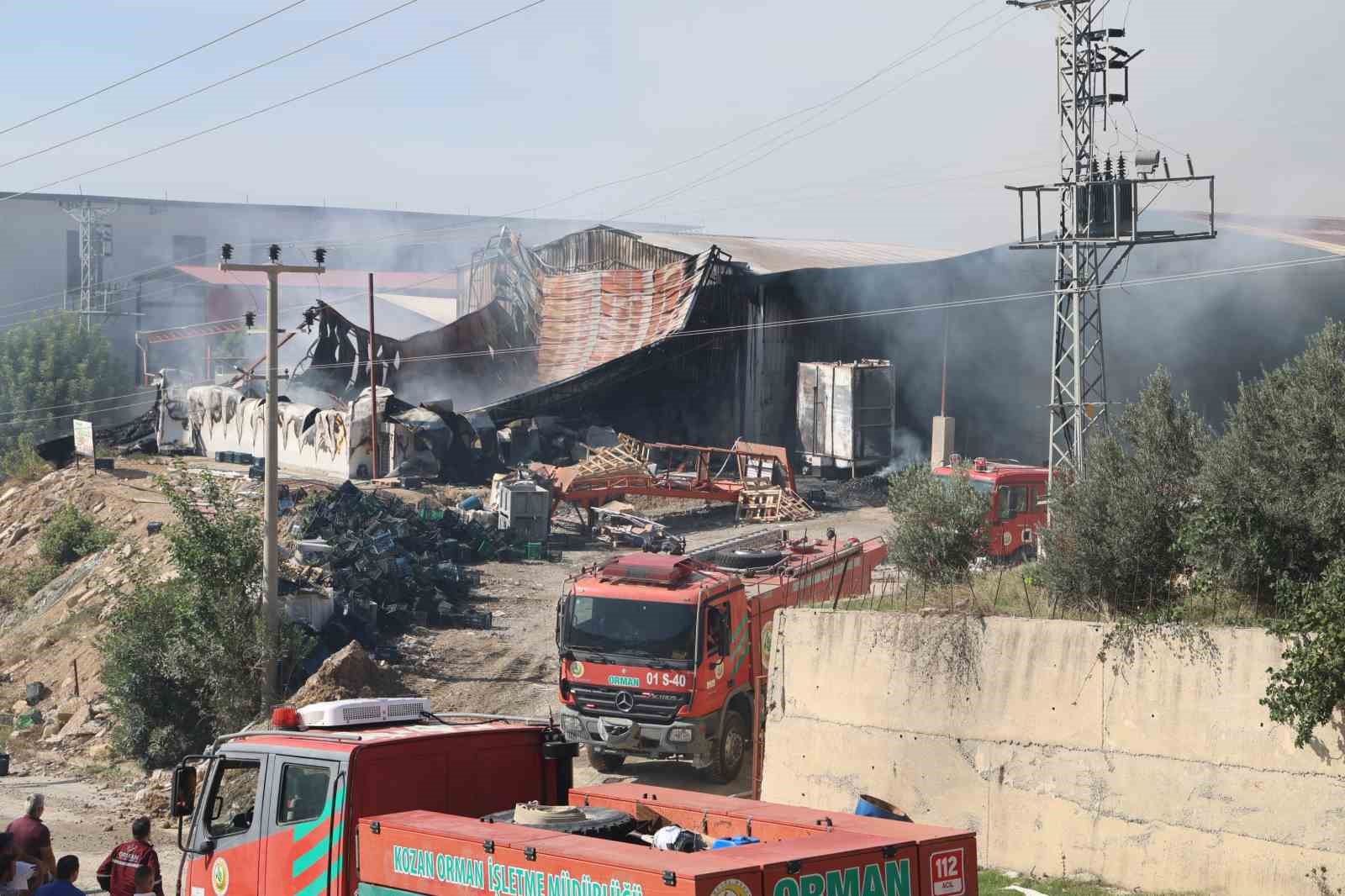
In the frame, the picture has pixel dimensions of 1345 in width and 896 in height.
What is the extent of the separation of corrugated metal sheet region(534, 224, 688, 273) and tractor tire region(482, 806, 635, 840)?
34.9 m

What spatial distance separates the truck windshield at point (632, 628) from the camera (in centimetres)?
1473

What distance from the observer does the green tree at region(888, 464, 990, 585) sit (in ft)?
47.8

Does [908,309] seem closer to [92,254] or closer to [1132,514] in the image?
[1132,514]

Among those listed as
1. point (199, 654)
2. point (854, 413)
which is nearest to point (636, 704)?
point (199, 654)

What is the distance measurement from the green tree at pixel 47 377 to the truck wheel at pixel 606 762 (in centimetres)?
4950

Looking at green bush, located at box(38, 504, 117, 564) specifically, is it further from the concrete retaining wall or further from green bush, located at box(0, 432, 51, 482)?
the concrete retaining wall

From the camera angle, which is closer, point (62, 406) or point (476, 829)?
point (476, 829)

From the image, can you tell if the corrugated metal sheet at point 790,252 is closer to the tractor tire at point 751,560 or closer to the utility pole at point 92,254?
the tractor tire at point 751,560

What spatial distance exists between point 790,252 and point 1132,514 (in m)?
39.6

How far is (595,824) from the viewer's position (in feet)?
23.1

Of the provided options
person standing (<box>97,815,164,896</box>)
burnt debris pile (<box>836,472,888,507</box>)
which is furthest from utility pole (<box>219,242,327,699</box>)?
burnt debris pile (<box>836,472,888,507</box>)

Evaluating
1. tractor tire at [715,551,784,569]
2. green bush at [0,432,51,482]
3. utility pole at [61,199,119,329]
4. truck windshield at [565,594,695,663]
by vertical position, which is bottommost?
truck windshield at [565,594,695,663]

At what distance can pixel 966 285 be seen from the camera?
4088 centimetres

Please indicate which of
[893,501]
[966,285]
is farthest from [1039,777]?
[966,285]
